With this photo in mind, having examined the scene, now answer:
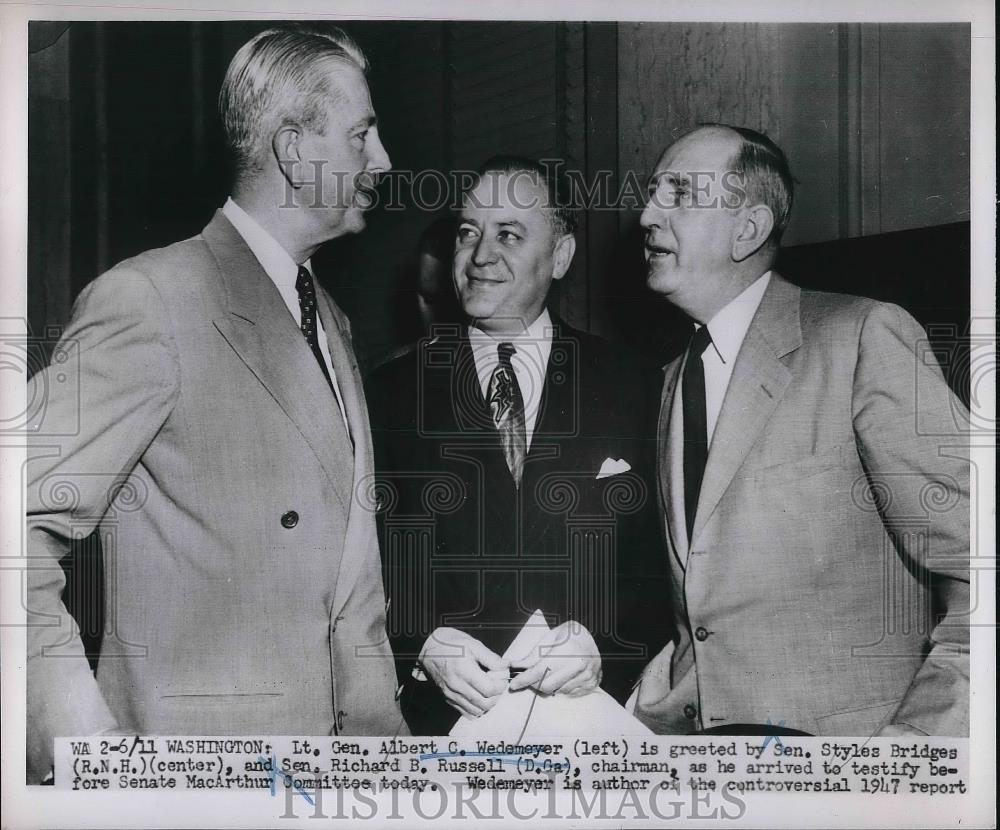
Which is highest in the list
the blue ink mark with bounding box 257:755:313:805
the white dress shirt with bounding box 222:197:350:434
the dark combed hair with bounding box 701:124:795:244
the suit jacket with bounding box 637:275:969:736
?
the dark combed hair with bounding box 701:124:795:244

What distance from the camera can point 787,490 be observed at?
2.41 meters

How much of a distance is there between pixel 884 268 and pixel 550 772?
62.3 inches

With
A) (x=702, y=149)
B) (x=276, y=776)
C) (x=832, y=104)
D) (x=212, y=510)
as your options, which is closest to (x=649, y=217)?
(x=702, y=149)

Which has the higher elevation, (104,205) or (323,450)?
(104,205)

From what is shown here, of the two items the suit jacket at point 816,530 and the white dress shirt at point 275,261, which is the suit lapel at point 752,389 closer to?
the suit jacket at point 816,530

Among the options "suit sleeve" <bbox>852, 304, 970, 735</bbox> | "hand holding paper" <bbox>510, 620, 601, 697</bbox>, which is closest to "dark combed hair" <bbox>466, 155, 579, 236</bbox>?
"suit sleeve" <bbox>852, 304, 970, 735</bbox>

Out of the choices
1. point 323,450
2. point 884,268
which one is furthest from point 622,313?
point 323,450

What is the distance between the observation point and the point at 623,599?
8.07ft

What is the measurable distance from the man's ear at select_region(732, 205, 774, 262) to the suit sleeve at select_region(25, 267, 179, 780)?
148 cm

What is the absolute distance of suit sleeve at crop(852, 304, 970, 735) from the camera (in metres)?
2.42

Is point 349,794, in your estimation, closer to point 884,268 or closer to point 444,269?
point 444,269

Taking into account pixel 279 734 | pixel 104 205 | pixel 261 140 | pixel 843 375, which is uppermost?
pixel 261 140

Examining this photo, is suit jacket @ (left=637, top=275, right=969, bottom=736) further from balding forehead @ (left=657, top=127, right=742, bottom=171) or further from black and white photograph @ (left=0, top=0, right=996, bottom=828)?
balding forehead @ (left=657, top=127, right=742, bottom=171)

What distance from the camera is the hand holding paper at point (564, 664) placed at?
8.09ft
